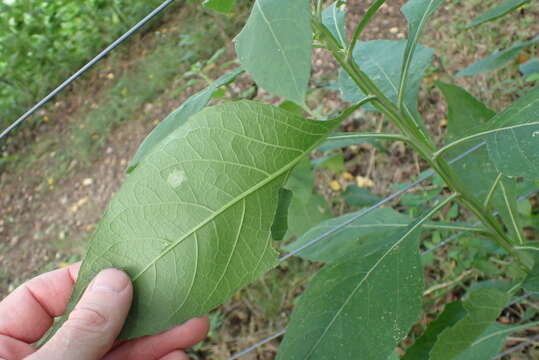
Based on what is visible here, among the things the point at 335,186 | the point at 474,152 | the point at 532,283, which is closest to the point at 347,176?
the point at 335,186

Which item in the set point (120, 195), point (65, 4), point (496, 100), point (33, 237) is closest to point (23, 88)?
point (65, 4)

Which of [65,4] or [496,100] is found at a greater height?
[65,4]

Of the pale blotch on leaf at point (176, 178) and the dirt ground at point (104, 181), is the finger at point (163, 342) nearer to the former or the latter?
the pale blotch on leaf at point (176, 178)

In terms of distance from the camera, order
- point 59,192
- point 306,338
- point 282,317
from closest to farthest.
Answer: point 306,338, point 282,317, point 59,192

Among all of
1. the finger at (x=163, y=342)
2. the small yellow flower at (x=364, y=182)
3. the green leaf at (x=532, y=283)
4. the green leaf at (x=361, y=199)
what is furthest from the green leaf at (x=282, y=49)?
the small yellow flower at (x=364, y=182)

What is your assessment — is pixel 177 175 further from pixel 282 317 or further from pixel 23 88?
pixel 23 88

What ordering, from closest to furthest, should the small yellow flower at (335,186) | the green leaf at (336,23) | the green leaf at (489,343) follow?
the green leaf at (336,23) < the green leaf at (489,343) < the small yellow flower at (335,186)
